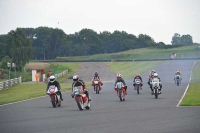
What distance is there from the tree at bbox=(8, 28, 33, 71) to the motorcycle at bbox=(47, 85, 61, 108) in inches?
3078

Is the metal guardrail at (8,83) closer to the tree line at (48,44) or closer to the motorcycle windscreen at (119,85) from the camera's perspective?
the motorcycle windscreen at (119,85)

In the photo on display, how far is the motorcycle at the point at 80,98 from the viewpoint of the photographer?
2066cm

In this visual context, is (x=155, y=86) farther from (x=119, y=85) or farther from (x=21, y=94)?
(x=21, y=94)

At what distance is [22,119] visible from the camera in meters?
17.3

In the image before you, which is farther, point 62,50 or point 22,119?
point 62,50

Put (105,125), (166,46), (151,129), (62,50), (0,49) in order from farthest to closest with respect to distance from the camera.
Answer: (62,50), (166,46), (0,49), (105,125), (151,129)

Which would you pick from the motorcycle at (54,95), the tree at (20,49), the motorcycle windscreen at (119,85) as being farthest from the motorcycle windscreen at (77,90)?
the tree at (20,49)

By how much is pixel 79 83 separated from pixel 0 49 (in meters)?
108

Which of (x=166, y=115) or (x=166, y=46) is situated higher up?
(x=166, y=46)

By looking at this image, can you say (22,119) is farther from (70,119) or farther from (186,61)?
(186,61)

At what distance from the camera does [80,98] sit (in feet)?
68.0

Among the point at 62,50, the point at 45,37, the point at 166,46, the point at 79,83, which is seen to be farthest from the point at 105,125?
the point at 62,50

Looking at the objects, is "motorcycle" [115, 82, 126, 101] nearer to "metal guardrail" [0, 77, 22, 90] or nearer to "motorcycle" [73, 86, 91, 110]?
"motorcycle" [73, 86, 91, 110]

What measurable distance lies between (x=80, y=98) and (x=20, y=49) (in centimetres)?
8768
